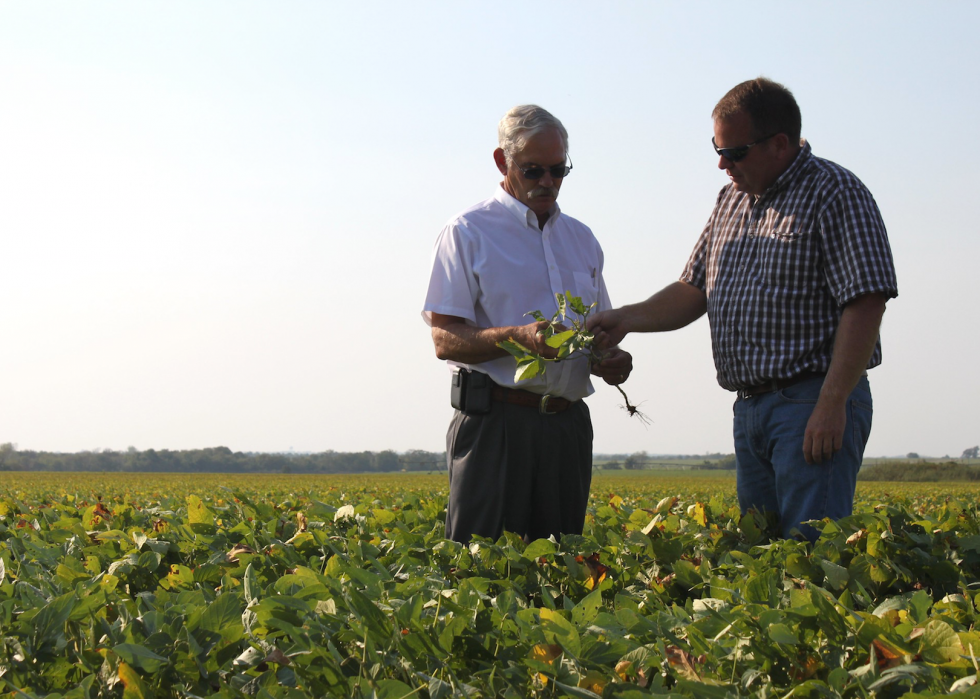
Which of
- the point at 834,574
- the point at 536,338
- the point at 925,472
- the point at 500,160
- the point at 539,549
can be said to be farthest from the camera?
the point at 925,472

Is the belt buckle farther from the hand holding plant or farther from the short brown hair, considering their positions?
the short brown hair

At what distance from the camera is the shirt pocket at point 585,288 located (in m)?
3.50

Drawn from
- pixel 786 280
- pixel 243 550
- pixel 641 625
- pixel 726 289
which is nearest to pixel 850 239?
pixel 786 280

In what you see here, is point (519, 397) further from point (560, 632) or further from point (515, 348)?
point (560, 632)

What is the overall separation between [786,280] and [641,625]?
1815 mm

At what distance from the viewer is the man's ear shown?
3.45 m

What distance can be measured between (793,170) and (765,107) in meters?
0.26

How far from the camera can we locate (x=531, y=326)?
2.95 metres

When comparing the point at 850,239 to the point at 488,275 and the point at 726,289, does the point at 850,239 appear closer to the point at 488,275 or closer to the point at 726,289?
the point at 726,289

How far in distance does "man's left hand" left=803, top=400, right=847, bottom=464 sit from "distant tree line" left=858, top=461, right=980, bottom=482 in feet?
158

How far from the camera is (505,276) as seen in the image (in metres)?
3.33

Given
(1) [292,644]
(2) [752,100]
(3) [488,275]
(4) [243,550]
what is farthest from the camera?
(3) [488,275]

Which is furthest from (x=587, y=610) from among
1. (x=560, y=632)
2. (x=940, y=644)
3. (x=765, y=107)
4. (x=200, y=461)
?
(x=200, y=461)

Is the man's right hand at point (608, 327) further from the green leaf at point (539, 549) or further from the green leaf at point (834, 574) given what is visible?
the green leaf at point (834, 574)
